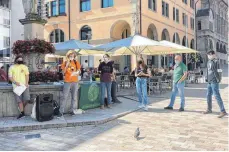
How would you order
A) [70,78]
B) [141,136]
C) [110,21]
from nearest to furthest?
[141,136], [70,78], [110,21]

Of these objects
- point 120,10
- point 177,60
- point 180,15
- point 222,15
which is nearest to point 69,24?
point 120,10

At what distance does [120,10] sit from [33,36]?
19095mm

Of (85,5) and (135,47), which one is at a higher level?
(85,5)

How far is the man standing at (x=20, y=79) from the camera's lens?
23.9 feet

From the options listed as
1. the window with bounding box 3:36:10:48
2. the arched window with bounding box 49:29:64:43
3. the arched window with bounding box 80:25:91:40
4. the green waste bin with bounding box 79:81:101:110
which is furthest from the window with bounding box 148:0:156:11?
the green waste bin with bounding box 79:81:101:110

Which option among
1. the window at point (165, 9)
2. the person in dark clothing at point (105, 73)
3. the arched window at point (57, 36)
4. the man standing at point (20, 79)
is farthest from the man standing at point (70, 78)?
the window at point (165, 9)

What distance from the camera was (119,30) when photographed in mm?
30484

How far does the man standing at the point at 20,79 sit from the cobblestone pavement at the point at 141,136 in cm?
122

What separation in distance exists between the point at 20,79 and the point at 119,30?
24.0 meters

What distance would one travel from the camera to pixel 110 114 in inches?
318

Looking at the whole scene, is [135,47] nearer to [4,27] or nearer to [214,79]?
[214,79]

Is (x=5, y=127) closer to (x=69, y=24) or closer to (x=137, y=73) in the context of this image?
(x=137, y=73)

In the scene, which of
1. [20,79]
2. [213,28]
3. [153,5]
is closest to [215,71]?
[20,79]

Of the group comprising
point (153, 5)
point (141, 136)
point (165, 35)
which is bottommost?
point (141, 136)
